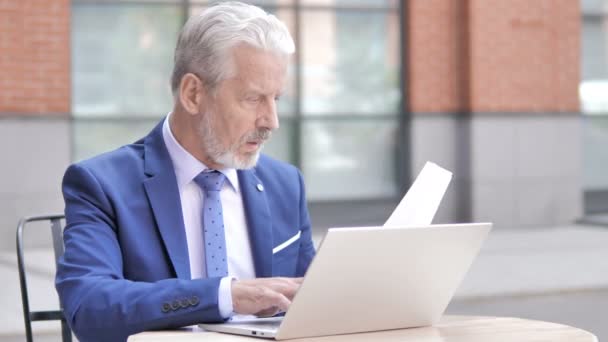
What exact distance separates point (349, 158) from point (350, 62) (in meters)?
1.12

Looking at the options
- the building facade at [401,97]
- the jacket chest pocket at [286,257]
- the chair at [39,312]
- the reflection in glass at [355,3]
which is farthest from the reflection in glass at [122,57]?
the jacket chest pocket at [286,257]

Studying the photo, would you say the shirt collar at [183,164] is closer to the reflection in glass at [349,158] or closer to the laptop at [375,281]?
the laptop at [375,281]

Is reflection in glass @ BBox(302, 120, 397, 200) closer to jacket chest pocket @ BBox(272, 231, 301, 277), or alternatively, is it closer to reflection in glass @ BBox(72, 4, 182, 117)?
reflection in glass @ BBox(72, 4, 182, 117)

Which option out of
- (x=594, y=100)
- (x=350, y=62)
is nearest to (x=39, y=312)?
(x=350, y=62)

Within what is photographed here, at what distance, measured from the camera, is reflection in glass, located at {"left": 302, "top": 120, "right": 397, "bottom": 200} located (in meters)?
13.2

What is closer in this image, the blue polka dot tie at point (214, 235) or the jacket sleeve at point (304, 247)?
the blue polka dot tie at point (214, 235)

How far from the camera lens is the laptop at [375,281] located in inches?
91.7

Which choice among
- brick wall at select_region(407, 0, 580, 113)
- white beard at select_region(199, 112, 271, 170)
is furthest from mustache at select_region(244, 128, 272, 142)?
brick wall at select_region(407, 0, 580, 113)

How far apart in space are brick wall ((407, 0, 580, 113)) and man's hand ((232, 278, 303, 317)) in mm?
10973

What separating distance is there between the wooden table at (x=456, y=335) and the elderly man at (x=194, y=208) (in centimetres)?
12

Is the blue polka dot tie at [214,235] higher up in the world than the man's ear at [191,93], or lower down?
lower down

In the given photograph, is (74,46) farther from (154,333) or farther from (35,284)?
(154,333)

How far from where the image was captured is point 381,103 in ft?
44.7

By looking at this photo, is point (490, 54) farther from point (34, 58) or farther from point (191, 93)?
point (191, 93)
